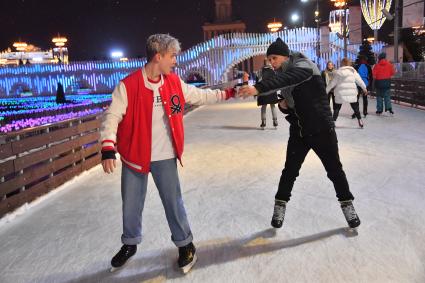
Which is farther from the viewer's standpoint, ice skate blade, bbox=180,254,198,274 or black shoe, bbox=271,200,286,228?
black shoe, bbox=271,200,286,228

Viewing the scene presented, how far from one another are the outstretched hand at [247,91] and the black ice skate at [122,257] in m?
1.36

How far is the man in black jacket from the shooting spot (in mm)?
3408

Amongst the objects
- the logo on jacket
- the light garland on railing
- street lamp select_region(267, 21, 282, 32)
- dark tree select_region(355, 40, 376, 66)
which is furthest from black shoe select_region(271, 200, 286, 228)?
street lamp select_region(267, 21, 282, 32)

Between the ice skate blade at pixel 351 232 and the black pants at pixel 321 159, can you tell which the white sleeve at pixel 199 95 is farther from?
the ice skate blade at pixel 351 232

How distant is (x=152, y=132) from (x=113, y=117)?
0.28 metres

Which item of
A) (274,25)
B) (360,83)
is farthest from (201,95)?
(274,25)

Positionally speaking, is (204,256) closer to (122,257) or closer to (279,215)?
(122,257)

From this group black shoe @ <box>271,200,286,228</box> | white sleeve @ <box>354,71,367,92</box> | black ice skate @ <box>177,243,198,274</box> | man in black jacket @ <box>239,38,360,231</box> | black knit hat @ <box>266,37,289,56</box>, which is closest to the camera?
black ice skate @ <box>177,243,198,274</box>

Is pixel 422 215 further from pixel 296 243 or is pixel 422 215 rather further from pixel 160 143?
pixel 160 143

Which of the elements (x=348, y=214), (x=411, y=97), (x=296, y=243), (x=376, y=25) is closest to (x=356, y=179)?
(x=348, y=214)

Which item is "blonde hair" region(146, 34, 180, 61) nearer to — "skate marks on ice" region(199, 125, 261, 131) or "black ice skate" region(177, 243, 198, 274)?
"black ice skate" region(177, 243, 198, 274)

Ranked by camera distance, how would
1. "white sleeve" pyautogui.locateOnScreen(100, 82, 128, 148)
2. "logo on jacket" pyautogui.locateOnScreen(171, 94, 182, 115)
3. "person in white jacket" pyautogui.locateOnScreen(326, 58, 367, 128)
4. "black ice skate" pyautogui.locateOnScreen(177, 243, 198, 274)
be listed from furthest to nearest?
1. "person in white jacket" pyautogui.locateOnScreen(326, 58, 367, 128)
2. "black ice skate" pyautogui.locateOnScreen(177, 243, 198, 274)
3. "logo on jacket" pyautogui.locateOnScreen(171, 94, 182, 115)
4. "white sleeve" pyautogui.locateOnScreen(100, 82, 128, 148)

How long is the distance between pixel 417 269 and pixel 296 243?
35.1 inches

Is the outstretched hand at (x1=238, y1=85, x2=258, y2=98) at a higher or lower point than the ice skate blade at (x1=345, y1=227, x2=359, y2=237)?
higher
